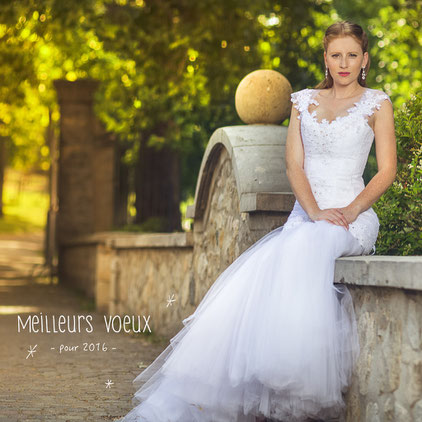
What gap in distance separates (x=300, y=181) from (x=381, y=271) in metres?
0.99

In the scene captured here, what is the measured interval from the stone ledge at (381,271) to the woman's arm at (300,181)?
28 centimetres

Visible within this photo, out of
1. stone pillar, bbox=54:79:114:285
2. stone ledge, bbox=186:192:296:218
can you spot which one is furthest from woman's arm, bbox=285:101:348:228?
stone pillar, bbox=54:79:114:285

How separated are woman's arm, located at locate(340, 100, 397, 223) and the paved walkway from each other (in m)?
1.74

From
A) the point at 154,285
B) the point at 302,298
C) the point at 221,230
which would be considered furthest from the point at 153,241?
the point at 302,298

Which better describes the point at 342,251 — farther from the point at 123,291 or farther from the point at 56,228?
the point at 56,228

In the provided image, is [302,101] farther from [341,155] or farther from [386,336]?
[386,336]

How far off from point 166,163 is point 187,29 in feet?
6.43

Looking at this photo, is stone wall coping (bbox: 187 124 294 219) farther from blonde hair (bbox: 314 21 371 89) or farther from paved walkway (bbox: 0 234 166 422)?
paved walkway (bbox: 0 234 166 422)

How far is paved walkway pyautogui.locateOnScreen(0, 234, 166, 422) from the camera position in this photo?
14.2 feet

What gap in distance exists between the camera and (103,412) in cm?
430

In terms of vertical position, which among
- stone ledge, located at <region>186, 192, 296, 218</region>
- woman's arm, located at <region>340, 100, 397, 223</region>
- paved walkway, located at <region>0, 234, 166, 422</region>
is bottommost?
paved walkway, located at <region>0, 234, 166, 422</region>

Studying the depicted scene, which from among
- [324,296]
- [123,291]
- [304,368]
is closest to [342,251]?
[324,296]

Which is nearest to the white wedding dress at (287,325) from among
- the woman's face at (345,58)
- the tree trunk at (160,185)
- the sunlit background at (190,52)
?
the woman's face at (345,58)

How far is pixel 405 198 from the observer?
4703mm
